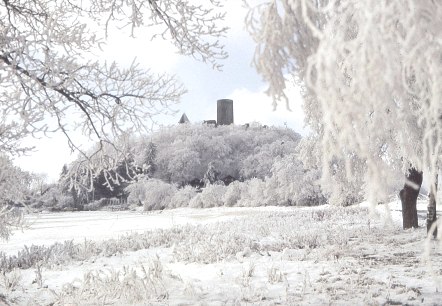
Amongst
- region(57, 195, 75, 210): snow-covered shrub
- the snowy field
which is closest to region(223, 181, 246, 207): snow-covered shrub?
the snowy field

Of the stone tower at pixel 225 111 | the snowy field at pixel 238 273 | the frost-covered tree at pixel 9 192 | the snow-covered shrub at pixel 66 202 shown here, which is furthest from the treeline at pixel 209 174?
the frost-covered tree at pixel 9 192

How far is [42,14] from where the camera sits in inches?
308

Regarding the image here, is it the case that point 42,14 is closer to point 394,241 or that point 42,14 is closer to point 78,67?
point 78,67

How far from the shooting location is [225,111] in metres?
84.6

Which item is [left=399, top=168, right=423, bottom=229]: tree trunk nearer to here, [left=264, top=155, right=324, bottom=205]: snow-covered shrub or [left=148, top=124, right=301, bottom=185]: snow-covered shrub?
[left=264, top=155, right=324, bottom=205]: snow-covered shrub

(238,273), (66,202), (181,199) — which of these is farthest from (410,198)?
(66,202)

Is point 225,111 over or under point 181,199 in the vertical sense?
over

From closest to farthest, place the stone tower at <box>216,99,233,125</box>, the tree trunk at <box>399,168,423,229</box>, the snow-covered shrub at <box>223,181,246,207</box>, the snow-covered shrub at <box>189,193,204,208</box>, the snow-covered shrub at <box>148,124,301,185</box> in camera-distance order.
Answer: the tree trunk at <box>399,168,423,229</box>, the snow-covered shrub at <box>223,181,246,207</box>, the snow-covered shrub at <box>189,193,204,208</box>, the snow-covered shrub at <box>148,124,301,185</box>, the stone tower at <box>216,99,233,125</box>

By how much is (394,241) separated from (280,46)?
894cm

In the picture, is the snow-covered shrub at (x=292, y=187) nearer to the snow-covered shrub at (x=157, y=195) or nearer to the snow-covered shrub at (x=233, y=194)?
the snow-covered shrub at (x=233, y=194)

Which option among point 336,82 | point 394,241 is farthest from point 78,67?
point 394,241

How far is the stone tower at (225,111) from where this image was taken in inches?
3292

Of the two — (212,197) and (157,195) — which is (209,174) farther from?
(212,197)

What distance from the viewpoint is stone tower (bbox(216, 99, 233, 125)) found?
8362cm
